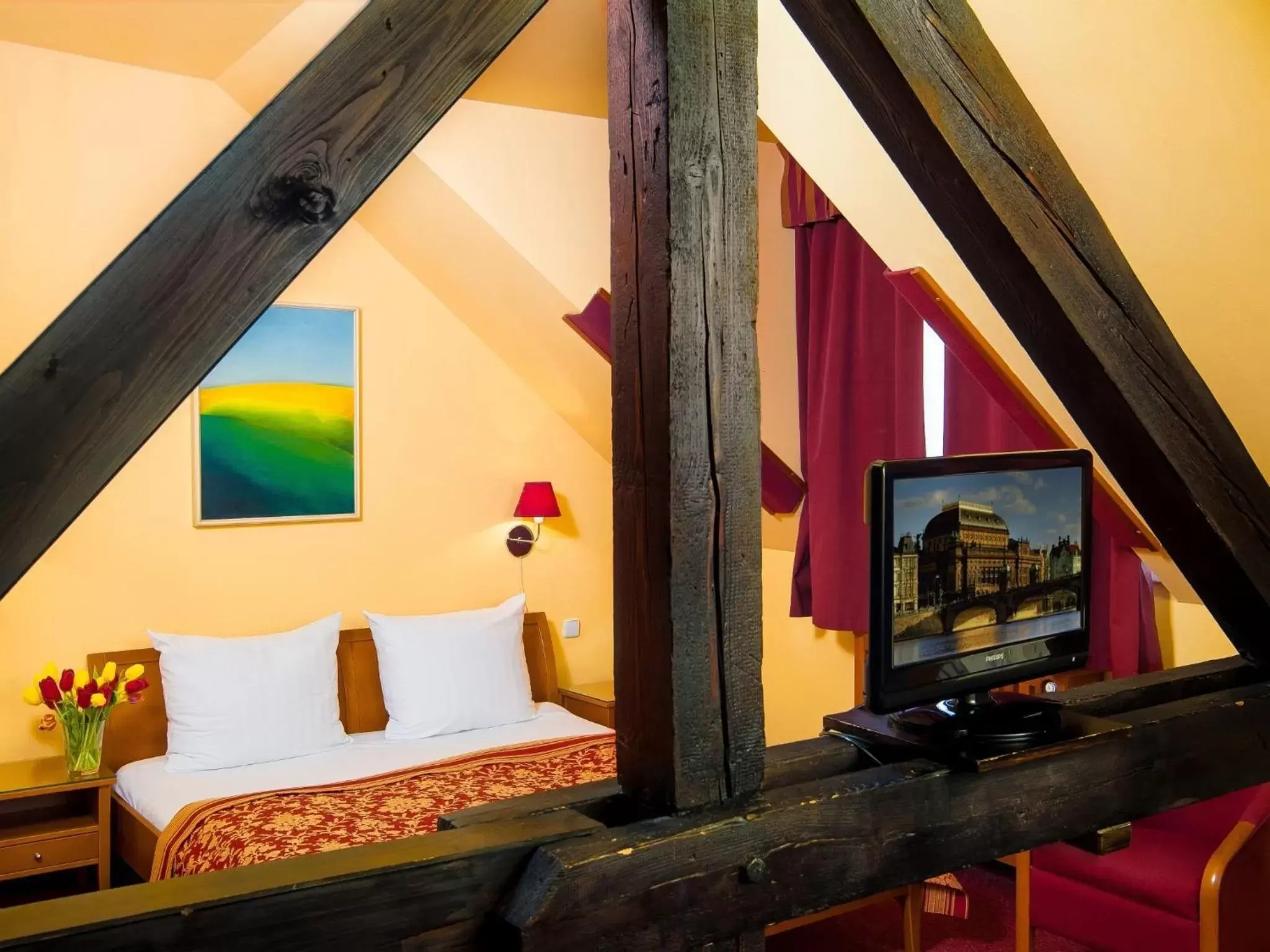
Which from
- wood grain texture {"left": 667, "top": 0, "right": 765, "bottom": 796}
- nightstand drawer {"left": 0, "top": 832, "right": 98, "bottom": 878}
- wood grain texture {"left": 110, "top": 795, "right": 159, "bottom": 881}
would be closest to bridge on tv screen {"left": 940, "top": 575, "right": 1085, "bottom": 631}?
wood grain texture {"left": 667, "top": 0, "right": 765, "bottom": 796}

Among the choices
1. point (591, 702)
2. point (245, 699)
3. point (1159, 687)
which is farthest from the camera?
point (591, 702)

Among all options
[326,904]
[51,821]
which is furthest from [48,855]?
[326,904]

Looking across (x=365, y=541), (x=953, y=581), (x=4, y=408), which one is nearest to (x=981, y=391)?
(x=953, y=581)

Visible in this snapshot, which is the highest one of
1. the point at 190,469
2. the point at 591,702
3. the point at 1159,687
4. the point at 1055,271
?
the point at 1055,271

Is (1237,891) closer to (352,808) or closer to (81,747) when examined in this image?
(352,808)

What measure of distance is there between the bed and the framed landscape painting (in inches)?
20.8

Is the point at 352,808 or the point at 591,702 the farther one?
the point at 591,702

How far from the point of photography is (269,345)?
408 centimetres

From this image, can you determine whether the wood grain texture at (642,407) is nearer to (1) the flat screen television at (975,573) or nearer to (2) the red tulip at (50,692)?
(1) the flat screen television at (975,573)

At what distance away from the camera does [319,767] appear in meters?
3.62

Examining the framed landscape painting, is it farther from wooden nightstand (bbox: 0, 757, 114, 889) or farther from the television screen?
the television screen

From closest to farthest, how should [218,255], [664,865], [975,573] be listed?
1. [218,255]
2. [664,865]
3. [975,573]

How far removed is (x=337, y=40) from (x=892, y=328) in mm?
2636

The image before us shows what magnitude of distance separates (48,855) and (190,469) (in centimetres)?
129
